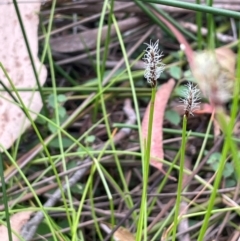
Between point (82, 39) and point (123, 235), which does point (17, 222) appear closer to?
point (123, 235)

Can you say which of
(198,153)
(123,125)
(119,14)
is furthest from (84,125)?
(119,14)

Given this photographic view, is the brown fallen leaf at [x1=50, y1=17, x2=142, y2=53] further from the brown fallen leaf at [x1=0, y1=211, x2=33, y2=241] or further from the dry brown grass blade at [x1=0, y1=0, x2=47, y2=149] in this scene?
the brown fallen leaf at [x1=0, y1=211, x2=33, y2=241]

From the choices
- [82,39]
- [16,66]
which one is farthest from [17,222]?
[82,39]

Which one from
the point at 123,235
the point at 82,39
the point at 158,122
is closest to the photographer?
the point at 123,235

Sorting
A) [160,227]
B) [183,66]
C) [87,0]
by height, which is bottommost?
[160,227]

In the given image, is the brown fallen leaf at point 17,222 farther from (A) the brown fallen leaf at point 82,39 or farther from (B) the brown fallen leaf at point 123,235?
(A) the brown fallen leaf at point 82,39

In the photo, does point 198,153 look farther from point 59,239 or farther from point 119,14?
point 119,14
